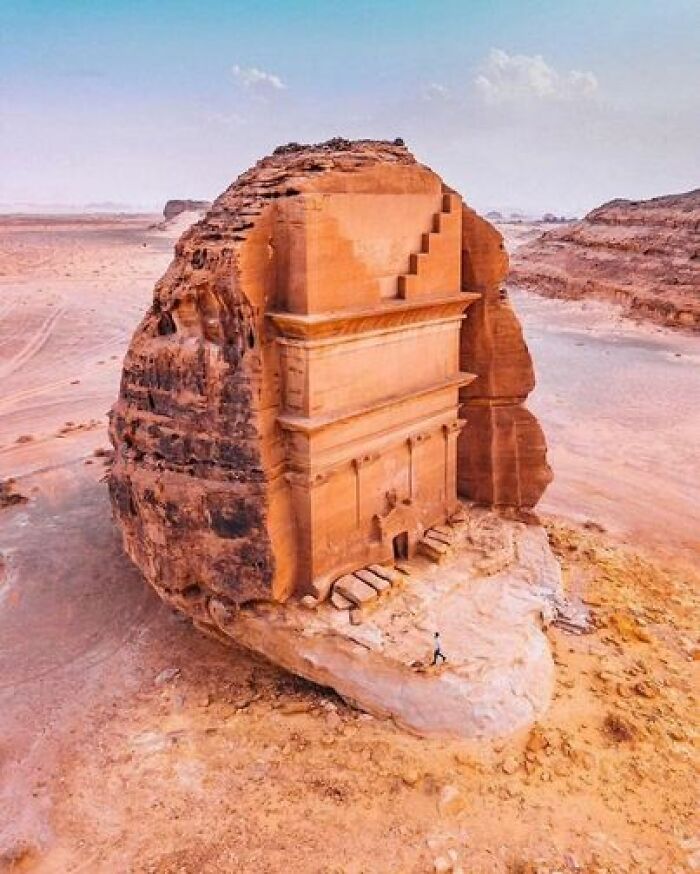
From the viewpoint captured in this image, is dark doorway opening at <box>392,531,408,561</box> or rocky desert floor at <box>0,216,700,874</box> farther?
dark doorway opening at <box>392,531,408,561</box>

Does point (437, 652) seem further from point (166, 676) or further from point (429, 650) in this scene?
point (166, 676)

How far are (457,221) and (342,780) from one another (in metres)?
6.45

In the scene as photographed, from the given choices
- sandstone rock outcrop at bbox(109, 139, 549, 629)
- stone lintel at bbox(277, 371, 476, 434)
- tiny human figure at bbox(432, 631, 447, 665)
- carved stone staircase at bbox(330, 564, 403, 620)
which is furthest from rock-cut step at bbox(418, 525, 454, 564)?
stone lintel at bbox(277, 371, 476, 434)

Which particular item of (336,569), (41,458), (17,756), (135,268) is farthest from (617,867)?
(135,268)

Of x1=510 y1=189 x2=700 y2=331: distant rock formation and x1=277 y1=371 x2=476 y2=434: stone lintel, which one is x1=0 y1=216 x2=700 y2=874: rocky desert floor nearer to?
x1=277 y1=371 x2=476 y2=434: stone lintel

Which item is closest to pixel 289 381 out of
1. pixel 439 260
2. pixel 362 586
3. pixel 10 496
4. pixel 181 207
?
pixel 362 586

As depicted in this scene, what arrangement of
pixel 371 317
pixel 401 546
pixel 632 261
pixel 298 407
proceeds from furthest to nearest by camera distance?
1. pixel 632 261
2. pixel 401 546
3. pixel 371 317
4. pixel 298 407

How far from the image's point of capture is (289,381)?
304 inches

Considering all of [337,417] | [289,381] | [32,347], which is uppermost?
[289,381]

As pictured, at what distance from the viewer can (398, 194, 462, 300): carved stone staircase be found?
28.5 feet

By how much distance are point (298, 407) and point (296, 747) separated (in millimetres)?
3297

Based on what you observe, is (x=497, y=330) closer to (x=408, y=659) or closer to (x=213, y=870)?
(x=408, y=659)

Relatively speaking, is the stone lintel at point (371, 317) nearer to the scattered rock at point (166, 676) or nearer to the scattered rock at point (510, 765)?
the scattered rock at point (166, 676)

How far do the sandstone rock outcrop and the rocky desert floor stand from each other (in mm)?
1287
